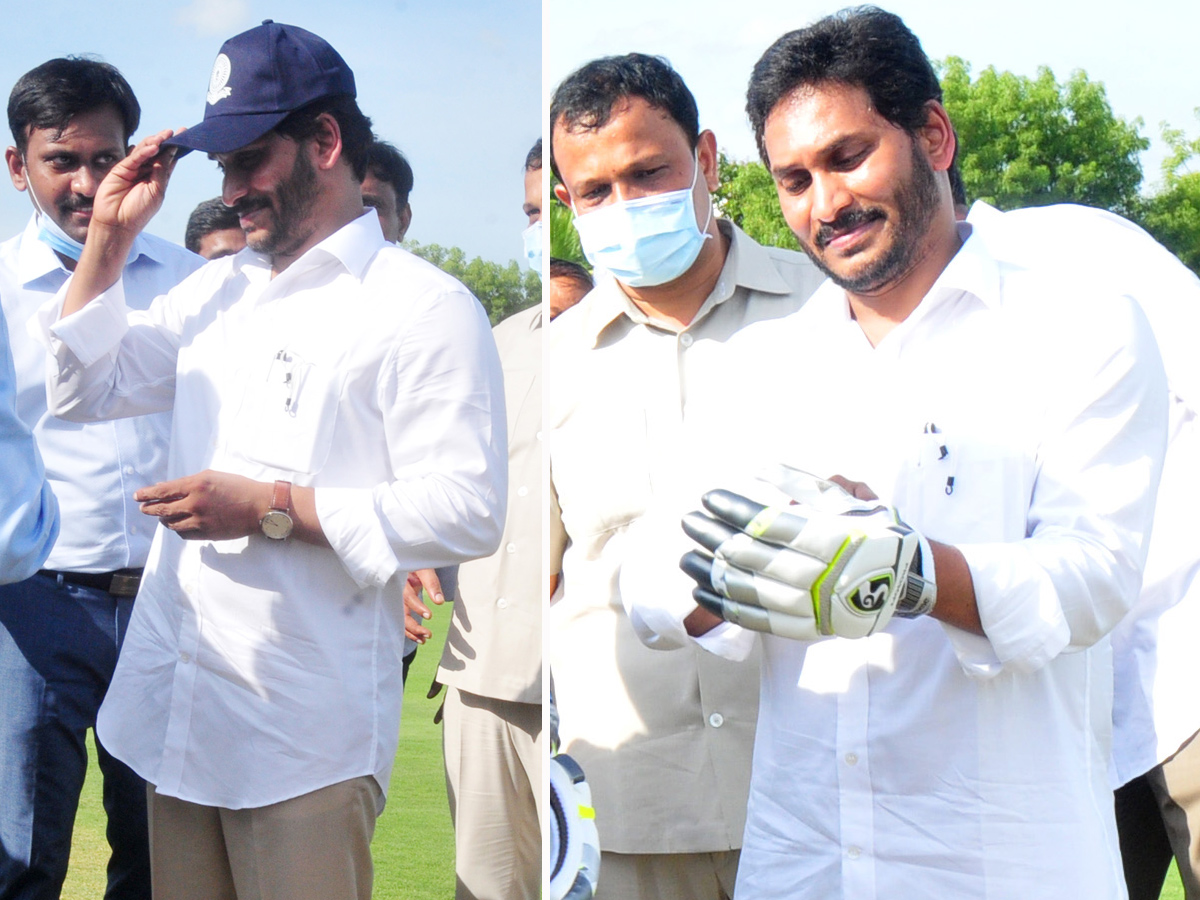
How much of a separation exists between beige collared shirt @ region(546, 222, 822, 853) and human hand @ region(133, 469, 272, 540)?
613mm

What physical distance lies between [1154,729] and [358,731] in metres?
1.55

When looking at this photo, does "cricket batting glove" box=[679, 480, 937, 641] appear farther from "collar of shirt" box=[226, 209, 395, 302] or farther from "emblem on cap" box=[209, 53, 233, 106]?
"emblem on cap" box=[209, 53, 233, 106]

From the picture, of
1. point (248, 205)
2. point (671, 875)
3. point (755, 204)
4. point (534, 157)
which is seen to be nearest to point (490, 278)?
point (534, 157)

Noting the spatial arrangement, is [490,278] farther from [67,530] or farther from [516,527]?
[67,530]

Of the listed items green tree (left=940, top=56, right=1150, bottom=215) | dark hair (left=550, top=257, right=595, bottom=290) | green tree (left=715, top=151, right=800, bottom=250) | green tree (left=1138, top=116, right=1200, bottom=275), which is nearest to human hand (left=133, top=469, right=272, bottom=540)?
dark hair (left=550, top=257, right=595, bottom=290)

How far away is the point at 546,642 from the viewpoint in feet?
6.39

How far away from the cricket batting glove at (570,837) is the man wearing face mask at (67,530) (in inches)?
24.1

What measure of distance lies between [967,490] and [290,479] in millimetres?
938

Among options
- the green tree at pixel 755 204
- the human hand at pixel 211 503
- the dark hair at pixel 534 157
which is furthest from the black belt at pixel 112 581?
the green tree at pixel 755 204

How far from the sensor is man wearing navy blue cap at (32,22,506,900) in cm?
186

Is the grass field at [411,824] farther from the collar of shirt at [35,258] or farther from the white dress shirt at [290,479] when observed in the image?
the collar of shirt at [35,258]

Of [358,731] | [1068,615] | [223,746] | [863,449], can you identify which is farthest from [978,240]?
[223,746]

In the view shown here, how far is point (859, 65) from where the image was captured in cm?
185

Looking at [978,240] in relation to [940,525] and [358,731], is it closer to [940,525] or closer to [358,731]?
[940,525]
